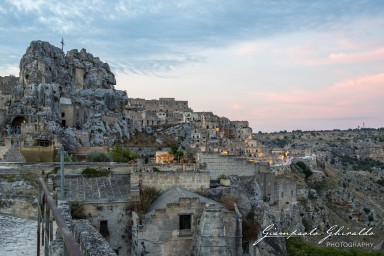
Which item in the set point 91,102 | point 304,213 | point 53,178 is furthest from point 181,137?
point 53,178

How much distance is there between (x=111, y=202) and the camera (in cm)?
1587

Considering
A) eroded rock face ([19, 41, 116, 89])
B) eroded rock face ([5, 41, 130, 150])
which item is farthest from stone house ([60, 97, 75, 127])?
eroded rock face ([19, 41, 116, 89])

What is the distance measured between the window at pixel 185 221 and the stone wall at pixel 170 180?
2585 mm

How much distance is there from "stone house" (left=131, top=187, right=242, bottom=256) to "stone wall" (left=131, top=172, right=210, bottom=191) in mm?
2192

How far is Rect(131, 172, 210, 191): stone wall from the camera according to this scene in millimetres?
17016

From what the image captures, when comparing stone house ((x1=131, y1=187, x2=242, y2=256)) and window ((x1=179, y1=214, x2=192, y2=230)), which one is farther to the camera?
window ((x1=179, y1=214, x2=192, y2=230))

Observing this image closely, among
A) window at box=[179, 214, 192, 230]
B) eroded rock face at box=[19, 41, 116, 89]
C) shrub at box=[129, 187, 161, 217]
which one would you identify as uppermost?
eroded rock face at box=[19, 41, 116, 89]

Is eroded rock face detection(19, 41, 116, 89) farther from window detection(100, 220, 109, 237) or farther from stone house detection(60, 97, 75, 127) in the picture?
window detection(100, 220, 109, 237)

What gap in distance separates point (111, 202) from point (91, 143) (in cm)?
4265

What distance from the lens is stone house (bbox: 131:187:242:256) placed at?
1405 centimetres

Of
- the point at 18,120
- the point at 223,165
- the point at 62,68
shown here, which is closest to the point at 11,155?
the point at 223,165

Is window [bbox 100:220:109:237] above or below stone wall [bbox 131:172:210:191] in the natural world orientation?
below

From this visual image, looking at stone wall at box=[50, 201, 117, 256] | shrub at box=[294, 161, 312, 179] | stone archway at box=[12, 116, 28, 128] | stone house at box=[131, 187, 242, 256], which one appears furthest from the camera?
shrub at box=[294, 161, 312, 179]

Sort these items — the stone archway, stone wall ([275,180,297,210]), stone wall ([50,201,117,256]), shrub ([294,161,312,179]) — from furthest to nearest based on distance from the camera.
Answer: shrub ([294,161,312,179])
the stone archway
stone wall ([275,180,297,210])
stone wall ([50,201,117,256])
